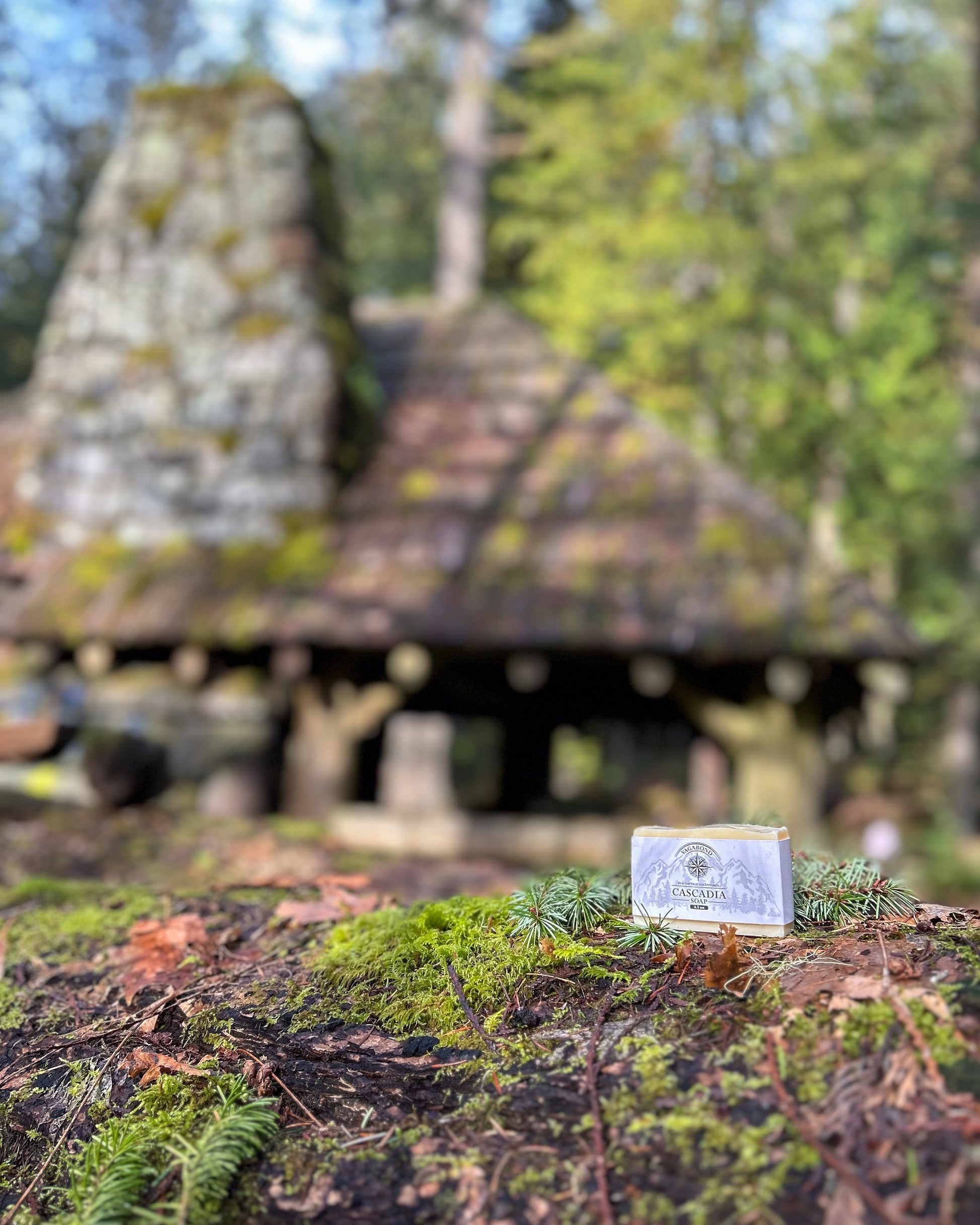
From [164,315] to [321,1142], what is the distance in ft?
24.4

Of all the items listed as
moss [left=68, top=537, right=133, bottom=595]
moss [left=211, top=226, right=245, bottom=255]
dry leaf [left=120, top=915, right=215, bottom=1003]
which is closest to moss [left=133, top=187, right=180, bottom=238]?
moss [left=211, top=226, right=245, bottom=255]

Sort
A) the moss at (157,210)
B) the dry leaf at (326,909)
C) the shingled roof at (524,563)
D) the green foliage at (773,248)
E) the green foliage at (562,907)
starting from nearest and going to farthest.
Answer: the green foliage at (562,907), the dry leaf at (326,909), the shingled roof at (524,563), the moss at (157,210), the green foliage at (773,248)

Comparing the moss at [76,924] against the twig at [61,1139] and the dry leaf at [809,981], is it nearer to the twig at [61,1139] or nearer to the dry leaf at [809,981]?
the twig at [61,1139]

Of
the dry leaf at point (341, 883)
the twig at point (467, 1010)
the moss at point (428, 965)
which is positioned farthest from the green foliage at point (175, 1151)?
the dry leaf at point (341, 883)

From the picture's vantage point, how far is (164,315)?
8000 mm

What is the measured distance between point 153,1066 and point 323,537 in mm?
5759

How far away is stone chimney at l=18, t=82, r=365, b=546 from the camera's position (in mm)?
7645

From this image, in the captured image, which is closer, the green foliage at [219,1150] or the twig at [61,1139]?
the green foliage at [219,1150]

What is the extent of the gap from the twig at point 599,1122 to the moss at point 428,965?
143mm

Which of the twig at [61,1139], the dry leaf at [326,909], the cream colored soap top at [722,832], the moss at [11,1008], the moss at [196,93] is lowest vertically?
the moss at [11,1008]

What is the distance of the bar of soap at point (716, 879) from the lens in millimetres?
1718

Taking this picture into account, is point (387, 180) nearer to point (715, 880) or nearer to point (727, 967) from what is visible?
point (715, 880)

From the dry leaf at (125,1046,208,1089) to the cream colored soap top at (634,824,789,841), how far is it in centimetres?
80

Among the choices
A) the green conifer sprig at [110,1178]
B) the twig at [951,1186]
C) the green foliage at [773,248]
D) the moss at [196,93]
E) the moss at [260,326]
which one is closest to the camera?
the twig at [951,1186]
